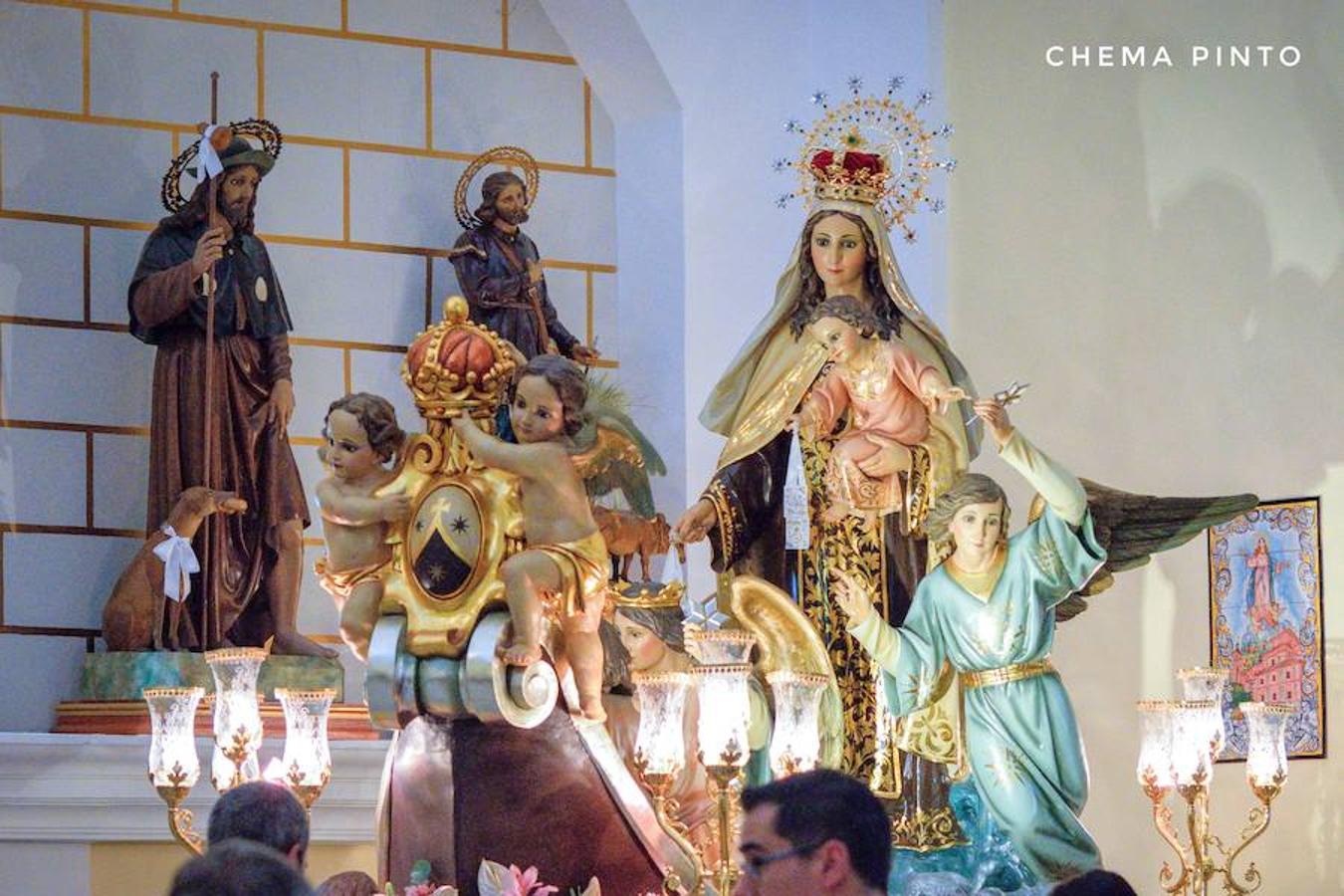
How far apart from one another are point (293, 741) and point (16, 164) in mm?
2752

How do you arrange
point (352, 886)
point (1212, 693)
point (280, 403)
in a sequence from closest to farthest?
point (352, 886)
point (1212, 693)
point (280, 403)

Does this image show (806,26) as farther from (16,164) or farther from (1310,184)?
(16,164)

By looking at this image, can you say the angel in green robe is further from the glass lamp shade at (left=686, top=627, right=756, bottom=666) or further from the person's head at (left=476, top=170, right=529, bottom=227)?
the person's head at (left=476, top=170, right=529, bottom=227)

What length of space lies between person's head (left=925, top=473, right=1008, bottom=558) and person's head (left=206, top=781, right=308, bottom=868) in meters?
3.05

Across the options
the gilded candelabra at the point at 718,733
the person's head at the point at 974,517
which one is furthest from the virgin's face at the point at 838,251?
the gilded candelabra at the point at 718,733

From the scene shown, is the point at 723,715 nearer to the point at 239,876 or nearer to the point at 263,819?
the point at 263,819

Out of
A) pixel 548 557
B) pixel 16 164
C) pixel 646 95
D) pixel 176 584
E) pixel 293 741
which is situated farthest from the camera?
pixel 646 95

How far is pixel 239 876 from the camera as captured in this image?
3.39 meters

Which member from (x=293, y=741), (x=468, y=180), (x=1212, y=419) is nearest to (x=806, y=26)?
(x=468, y=180)

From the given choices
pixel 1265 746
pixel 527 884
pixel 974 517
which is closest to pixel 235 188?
pixel 974 517

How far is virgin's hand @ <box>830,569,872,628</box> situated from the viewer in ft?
24.3

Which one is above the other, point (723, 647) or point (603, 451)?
point (603, 451)

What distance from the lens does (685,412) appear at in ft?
31.1

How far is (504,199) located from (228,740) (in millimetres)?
2793
